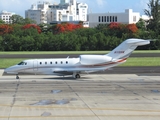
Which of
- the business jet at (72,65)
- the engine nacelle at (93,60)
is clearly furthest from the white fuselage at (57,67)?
the engine nacelle at (93,60)

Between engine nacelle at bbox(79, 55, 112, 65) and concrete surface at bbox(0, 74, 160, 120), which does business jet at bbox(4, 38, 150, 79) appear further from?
concrete surface at bbox(0, 74, 160, 120)

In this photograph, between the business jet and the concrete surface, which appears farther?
the business jet

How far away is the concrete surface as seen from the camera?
19547 mm

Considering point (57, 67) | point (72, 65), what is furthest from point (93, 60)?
point (57, 67)

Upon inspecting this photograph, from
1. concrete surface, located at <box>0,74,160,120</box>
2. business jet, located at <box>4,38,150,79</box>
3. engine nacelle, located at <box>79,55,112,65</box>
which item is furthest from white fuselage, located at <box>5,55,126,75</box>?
concrete surface, located at <box>0,74,160,120</box>

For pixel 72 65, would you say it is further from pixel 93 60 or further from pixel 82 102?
pixel 82 102

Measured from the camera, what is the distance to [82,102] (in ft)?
78.2

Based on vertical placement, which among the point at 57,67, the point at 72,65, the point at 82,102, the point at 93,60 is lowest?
the point at 82,102

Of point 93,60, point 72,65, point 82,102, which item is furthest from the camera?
point 72,65

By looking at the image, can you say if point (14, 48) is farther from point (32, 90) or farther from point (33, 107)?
point (33, 107)

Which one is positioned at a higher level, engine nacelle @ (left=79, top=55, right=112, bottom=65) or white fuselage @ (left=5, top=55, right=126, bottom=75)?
engine nacelle @ (left=79, top=55, right=112, bottom=65)

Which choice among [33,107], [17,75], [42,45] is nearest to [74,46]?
[42,45]

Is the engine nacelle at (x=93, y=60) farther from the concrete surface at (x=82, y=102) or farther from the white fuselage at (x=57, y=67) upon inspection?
the concrete surface at (x=82, y=102)

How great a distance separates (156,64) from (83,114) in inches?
1419
